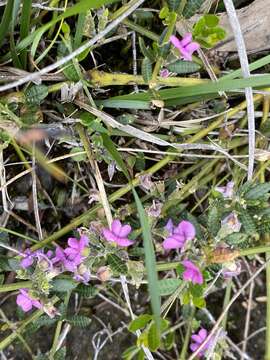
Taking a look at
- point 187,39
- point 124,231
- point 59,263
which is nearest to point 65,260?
→ point 59,263

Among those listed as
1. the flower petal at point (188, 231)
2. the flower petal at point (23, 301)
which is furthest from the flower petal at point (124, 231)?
the flower petal at point (23, 301)

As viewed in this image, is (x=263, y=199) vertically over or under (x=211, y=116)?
under

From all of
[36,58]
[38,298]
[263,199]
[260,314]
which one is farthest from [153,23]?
[260,314]

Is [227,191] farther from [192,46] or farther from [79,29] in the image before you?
[79,29]

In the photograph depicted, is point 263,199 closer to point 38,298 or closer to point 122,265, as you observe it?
point 122,265

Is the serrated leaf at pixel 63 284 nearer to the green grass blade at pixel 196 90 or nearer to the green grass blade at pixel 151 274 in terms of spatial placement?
the green grass blade at pixel 151 274

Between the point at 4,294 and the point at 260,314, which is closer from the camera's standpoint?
the point at 4,294
